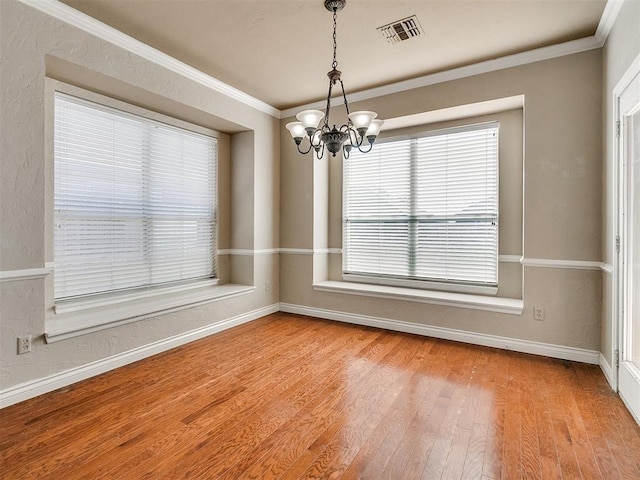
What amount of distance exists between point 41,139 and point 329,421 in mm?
2811

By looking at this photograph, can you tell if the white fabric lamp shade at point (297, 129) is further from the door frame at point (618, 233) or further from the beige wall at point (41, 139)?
the door frame at point (618, 233)

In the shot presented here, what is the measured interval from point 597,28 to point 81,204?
467cm

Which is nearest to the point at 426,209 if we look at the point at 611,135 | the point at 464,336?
the point at 464,336

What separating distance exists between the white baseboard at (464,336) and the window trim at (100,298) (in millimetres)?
1321

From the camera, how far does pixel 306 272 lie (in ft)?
15.6

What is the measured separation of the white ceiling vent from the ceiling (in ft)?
0.16

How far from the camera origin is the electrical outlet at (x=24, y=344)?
2396mm

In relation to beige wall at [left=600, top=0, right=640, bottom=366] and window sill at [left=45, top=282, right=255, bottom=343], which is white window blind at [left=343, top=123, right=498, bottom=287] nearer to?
beige wall at [left=600, top=0, right=640, bottom=366]

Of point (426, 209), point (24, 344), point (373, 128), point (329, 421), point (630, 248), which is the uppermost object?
point (373, 128)

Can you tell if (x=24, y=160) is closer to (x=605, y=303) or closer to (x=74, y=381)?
(x=74, y=381)

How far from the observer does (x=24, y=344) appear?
2414mm

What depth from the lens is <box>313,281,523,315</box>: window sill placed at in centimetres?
346

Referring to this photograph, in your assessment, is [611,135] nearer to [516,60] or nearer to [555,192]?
[555,192]

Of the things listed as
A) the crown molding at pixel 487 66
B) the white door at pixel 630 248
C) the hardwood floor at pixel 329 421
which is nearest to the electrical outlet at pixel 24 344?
the hardwood floor at pixel 329 421
